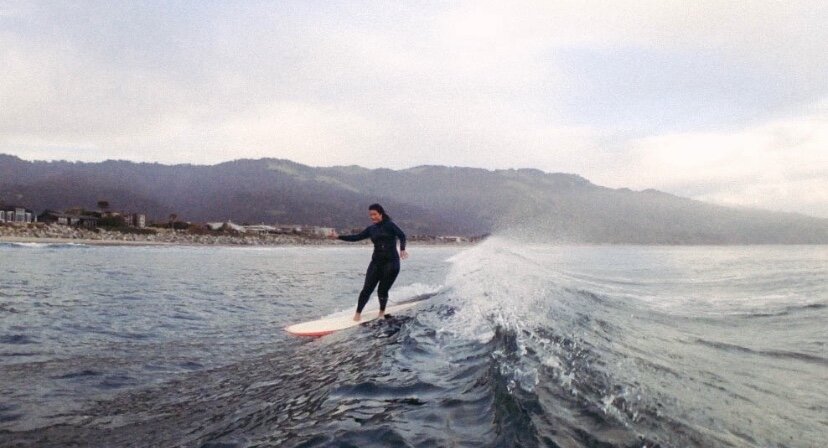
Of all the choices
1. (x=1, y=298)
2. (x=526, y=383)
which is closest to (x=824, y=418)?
(x=526, y=383)

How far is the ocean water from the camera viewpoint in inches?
173

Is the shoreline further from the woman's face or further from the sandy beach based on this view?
the woman's face

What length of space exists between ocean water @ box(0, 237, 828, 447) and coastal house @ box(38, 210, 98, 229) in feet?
319

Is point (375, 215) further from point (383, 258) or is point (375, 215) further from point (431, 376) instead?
point (431, 376)

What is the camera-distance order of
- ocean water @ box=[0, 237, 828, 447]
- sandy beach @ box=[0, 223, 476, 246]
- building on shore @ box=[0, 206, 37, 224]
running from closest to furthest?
ocean water @ box=[0, 237, 828, 447]
sandy beach @ box=[0, 223, 476, 246]
building on shore @ box=[0, 206, 37, 224]

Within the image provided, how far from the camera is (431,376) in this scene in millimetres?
6184

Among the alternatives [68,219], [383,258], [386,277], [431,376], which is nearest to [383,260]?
[383,258]

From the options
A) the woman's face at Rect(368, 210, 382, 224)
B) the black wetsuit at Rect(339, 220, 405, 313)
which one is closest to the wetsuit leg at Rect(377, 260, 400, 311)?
the black wetsuit at Rect(339, 220, 405, 313)

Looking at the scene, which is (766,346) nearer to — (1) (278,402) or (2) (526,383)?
(2) (526,383)

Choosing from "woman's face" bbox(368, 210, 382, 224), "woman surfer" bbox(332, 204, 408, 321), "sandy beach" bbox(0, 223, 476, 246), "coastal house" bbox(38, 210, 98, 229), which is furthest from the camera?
"coastal house" bbox(38, 210, 98, 229)

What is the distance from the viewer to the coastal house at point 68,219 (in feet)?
308

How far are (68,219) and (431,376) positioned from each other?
4491 inches

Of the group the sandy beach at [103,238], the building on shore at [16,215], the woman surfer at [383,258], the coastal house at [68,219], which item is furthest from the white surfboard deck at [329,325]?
the building on shore at [16,215]

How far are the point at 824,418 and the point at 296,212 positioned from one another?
202m
